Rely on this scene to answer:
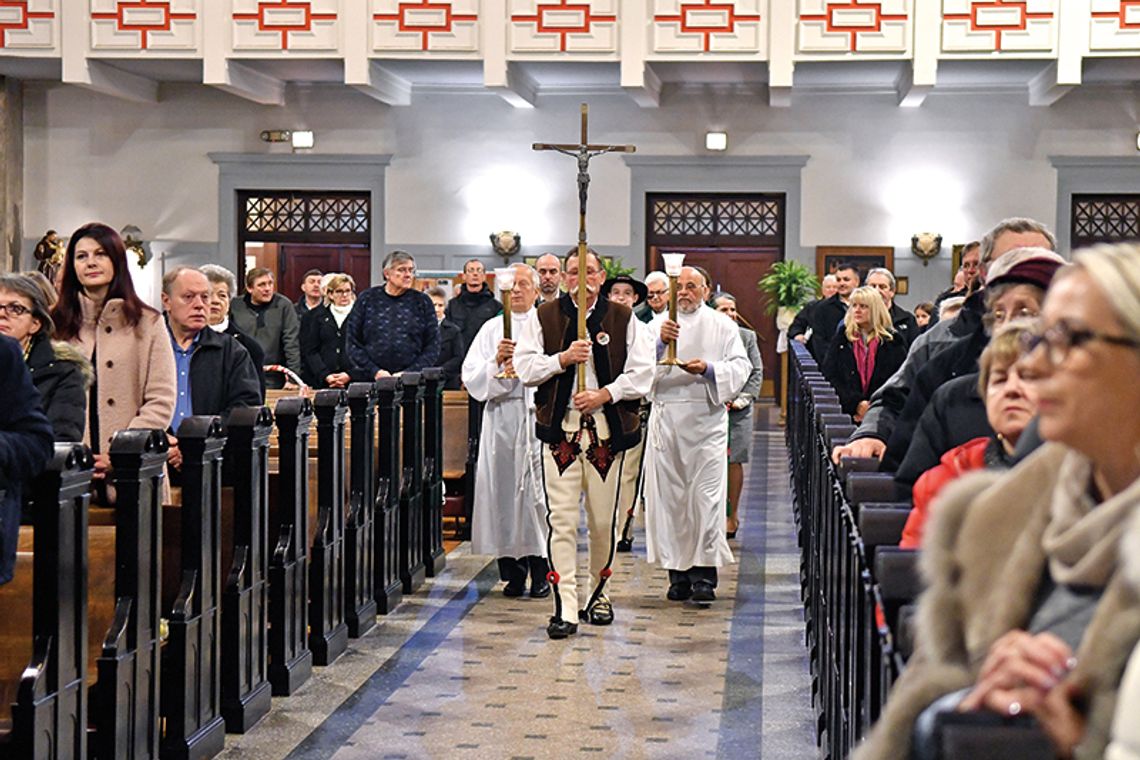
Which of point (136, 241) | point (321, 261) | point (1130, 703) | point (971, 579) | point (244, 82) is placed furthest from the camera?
point (321, 261)

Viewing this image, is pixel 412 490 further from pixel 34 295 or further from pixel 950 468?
pixel 950 468

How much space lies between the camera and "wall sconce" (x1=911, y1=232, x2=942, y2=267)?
19.8 m

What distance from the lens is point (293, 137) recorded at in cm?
2048

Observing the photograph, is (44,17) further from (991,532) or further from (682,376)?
(991,532)

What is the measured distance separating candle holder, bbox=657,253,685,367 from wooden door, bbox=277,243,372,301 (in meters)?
12.9

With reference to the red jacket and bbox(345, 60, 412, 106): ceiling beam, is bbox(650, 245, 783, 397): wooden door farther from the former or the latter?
the red jacket

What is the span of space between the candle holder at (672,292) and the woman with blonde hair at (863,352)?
1.44 metres

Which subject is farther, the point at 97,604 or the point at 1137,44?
the point at 1137,44

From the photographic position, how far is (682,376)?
889 cm

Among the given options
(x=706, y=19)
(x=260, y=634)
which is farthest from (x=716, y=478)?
(x=706, y=19)

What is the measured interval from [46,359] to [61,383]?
0.09 meters

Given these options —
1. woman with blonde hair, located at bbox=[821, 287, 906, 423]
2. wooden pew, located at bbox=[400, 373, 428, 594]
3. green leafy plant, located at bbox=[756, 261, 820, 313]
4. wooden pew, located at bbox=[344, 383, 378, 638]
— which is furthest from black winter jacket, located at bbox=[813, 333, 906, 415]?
green leafy plant, located at bbox=[756, 261, 820, 313]

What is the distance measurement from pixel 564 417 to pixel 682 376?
1.30 m

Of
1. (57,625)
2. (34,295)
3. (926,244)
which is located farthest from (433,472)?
(926,244)
